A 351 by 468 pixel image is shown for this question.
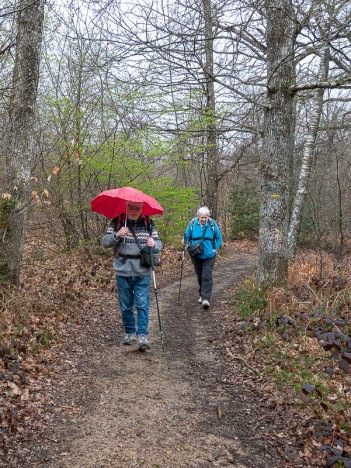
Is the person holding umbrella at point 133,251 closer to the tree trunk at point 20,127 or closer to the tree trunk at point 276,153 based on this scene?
the tree trunk at point 20,127

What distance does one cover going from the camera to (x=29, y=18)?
22.3ft

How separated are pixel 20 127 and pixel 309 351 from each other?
19.4 feet

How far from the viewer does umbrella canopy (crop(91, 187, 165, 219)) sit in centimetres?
571

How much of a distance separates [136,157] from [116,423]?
1020 cm

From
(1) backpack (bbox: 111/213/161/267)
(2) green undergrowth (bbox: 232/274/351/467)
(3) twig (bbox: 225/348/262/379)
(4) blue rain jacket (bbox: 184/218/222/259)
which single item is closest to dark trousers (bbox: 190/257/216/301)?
(4) blue rain jacket (bbox: 184/218/222/259)

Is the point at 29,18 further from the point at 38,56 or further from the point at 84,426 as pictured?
the point at 84,426

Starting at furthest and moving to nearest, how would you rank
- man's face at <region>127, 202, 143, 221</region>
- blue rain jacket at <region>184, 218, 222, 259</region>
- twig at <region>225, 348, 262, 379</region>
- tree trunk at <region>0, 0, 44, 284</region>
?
blue rain jacket at <region>184, 218, 222, 259</region>
tree trunk at <region>0, 0, 44, 284</region>
man's face at <region>127, 202, 143, 221</region>
twig at <region>225, 348, 262, 379</region>

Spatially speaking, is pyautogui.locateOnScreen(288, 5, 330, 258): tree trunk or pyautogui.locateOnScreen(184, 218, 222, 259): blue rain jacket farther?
pyautogui.locateOnScreen(288, 5, 330, 258): tree trunk

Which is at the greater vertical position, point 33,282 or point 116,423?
point 33,282

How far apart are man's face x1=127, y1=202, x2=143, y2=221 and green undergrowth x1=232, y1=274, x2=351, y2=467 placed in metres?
2.32

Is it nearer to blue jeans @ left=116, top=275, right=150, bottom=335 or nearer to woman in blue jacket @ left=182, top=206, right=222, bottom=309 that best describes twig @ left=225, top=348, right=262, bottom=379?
blue jeans @ left=116, top=275, right=150, bottom=335

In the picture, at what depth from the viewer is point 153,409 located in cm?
420

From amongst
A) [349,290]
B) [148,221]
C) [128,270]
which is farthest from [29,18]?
[349,290]

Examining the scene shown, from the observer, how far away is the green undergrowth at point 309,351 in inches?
145
